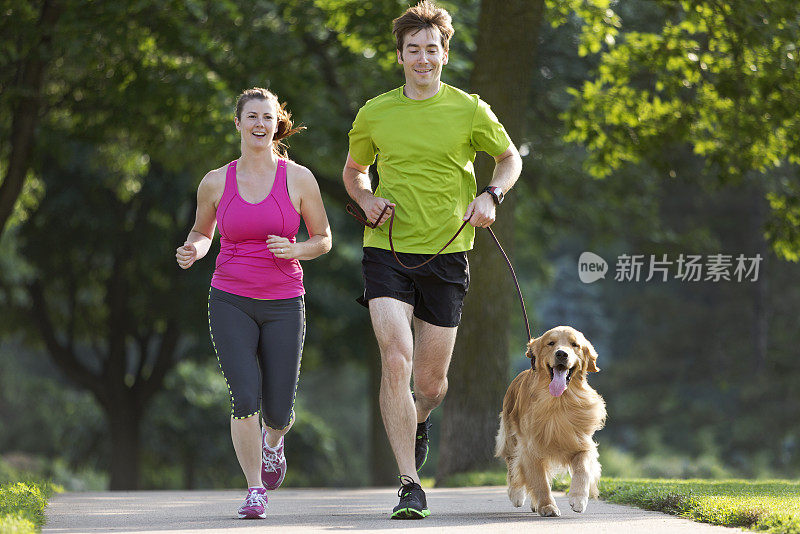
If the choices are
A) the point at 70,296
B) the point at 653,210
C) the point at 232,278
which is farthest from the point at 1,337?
the point at 232,278

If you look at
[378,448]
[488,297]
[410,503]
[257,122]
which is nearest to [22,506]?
[410,503]

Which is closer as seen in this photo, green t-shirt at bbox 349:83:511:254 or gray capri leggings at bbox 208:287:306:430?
gray capri leggings at bbox 208:287:306:430

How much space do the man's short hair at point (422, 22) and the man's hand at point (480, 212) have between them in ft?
3.01

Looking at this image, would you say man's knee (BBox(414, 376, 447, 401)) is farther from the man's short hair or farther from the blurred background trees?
the blurred background trees

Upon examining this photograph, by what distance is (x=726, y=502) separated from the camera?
20.8 ft

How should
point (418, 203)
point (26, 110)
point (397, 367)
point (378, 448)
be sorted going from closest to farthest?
point (397, 367), point (418, 203), point (26, 110), point (378, 448)

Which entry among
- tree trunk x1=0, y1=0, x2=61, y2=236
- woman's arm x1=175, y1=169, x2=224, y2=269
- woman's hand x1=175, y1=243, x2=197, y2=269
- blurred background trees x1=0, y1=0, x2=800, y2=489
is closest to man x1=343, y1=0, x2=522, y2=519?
woman's arm x1=175, y1=169, x2=224, y2=269

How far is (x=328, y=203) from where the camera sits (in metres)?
19.5

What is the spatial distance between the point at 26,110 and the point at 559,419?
985cm

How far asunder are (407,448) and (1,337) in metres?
16.5

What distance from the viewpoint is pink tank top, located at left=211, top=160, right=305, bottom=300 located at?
6.36 meters

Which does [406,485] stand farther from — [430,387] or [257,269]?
[257,269]

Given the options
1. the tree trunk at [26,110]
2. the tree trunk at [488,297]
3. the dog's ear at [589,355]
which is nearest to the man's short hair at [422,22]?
the dog's ear at [589,355]

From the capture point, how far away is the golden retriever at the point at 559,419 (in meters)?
6.34
